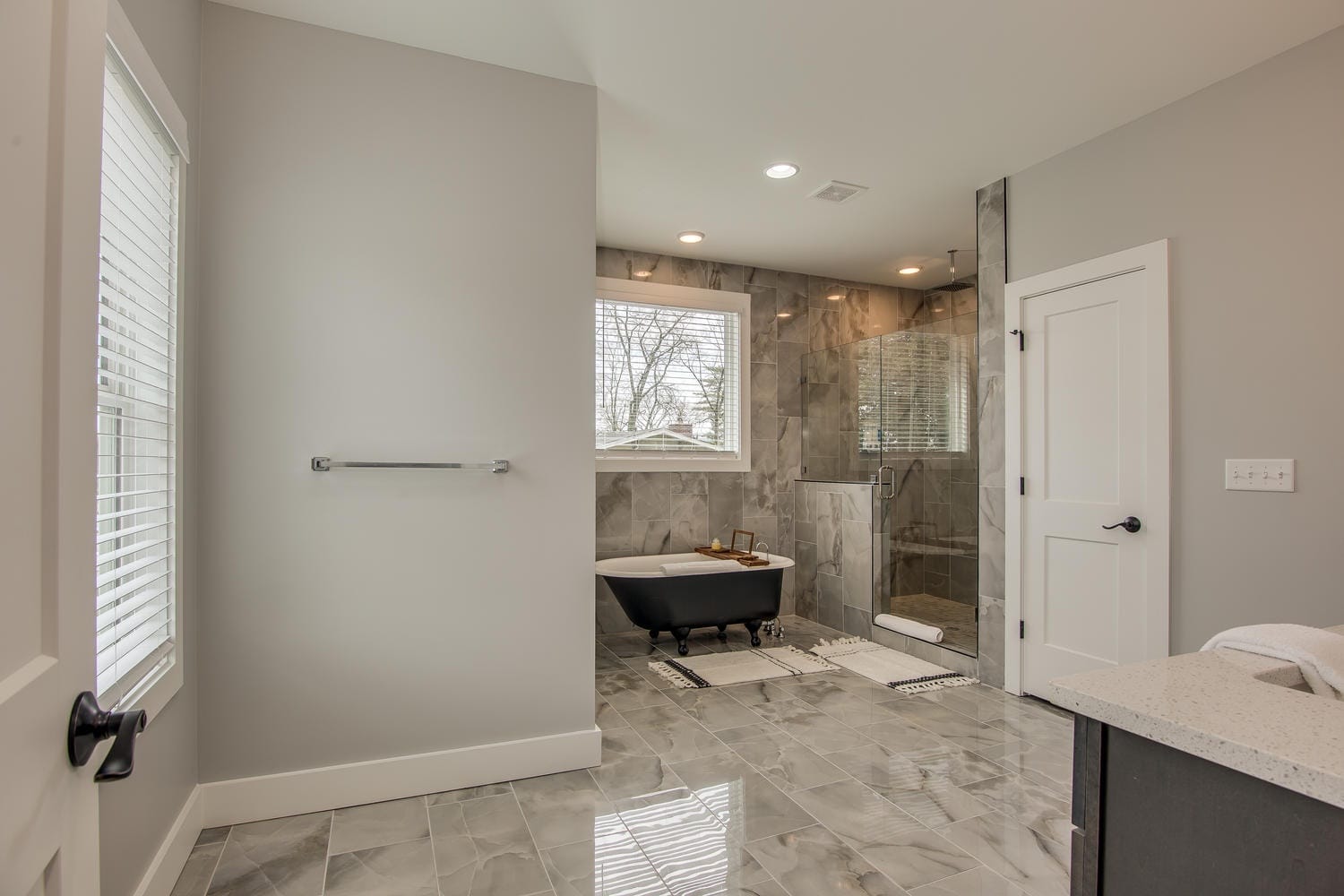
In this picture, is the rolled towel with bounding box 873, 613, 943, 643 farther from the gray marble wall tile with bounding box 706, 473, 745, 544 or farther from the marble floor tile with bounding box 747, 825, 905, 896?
the marble floor tile with bounding box 747, 825, 905, 896

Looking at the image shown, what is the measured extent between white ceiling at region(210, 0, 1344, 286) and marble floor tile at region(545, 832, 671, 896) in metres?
2.59

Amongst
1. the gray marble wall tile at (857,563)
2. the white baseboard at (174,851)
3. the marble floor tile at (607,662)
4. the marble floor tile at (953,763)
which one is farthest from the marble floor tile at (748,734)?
the white baseboard at (174,851)

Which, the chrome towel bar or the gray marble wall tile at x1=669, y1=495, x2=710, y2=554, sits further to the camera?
the gray marble wall tile at x1=669, y1=495, x2=710, y2=554

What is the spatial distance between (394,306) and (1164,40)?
275 centimetres

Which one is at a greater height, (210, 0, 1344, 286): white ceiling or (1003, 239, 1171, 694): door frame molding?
(210, 0, 1344, 286): white ceiling

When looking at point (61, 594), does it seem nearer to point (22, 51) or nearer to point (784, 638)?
point (22, 51)

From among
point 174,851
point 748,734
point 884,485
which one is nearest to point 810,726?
point 748,734

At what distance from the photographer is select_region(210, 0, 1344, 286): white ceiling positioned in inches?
85.4

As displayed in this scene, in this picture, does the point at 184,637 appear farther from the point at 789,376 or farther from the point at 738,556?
the point at 789,376

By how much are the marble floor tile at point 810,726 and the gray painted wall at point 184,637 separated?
2.13 metres

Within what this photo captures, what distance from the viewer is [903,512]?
175 inches

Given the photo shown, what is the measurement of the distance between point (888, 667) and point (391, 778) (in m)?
2.65

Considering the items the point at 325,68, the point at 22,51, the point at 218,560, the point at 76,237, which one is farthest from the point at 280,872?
the point at 325,68

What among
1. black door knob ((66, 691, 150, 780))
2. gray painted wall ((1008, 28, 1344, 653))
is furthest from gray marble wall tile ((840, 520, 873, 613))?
black door knob ((66, 691, 150, 780))
